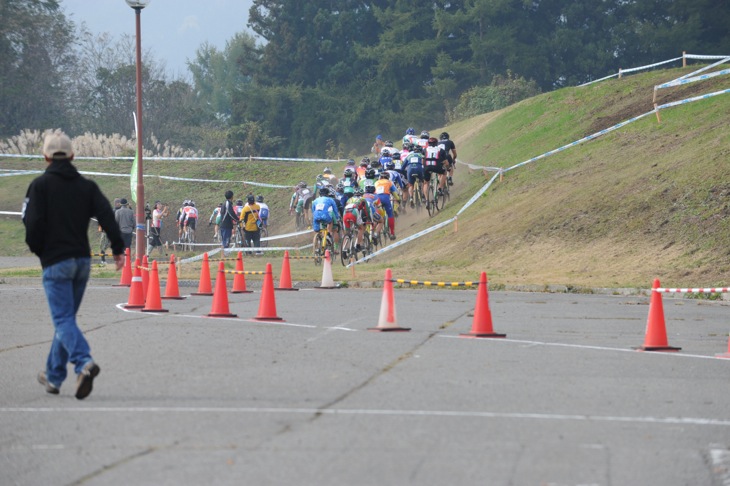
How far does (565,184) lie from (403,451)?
27974 mm

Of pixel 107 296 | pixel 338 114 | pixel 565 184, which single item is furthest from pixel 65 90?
pixel 107 296

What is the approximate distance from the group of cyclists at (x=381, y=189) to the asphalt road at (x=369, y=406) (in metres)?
14.5

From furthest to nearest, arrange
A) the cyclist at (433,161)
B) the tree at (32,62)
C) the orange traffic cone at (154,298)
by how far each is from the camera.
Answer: the tree at (32,62) < the cyclist at (433,161) < the orange traffic cone at (154,298)

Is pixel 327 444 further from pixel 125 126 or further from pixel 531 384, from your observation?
pixel 125 126

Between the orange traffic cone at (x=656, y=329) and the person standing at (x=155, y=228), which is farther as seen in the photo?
the person standing at (x=155, y=228)

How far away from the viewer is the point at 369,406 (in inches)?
388

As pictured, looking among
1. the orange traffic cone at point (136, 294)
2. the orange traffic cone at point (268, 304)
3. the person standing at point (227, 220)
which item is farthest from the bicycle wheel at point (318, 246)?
the orange traffic cone at point (268, 304)

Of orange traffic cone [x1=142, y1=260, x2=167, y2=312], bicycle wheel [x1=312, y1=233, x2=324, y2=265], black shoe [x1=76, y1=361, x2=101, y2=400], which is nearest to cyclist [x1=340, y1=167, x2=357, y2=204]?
bicycle wheel [x1=312, y1=233, x2=324, y2=265]

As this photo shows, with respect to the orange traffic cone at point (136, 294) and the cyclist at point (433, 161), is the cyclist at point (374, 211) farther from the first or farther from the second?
the orange traffic cone at point (136, 294)

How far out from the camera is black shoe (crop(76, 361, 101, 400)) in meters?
10.3

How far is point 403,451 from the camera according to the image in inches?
318

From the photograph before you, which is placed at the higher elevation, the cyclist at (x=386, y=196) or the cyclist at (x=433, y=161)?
the cyclist at (x=433, y=161)

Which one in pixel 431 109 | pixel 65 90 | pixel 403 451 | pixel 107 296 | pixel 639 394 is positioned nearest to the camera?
pixel 403 451

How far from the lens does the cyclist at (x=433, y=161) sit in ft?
120
